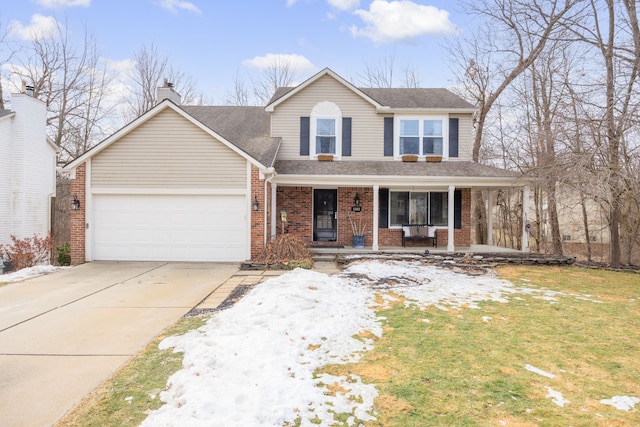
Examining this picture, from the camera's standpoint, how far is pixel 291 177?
37.6 ft

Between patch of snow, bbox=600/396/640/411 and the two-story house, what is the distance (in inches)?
329

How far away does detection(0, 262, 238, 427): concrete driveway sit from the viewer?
11.0 feet

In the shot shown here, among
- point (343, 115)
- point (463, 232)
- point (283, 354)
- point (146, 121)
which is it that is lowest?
point (283, 354)

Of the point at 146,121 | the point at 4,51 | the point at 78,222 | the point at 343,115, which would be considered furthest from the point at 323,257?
the point at 4,51

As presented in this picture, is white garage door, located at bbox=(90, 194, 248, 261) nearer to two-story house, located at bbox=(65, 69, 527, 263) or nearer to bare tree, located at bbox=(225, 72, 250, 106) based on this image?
two-story house, located at bbox=(65, 69, 527, 263)

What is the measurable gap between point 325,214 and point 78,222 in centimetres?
760

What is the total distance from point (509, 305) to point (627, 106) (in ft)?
20.2

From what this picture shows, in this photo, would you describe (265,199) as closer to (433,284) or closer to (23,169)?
(433,284)

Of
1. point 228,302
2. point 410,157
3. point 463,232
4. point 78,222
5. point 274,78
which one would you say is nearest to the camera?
point 228,302

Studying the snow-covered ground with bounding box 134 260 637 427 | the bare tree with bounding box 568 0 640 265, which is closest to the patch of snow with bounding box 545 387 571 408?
the snow-covered ground with bounding box 134 260 637 427

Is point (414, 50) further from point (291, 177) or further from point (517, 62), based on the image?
point (291, 177)

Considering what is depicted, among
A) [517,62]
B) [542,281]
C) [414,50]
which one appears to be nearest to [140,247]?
[542,281]

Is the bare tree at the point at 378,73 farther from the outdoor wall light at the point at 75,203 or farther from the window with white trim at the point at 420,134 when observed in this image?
the outdoor wall light at the point at 75,203

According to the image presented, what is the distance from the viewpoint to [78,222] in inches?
411
